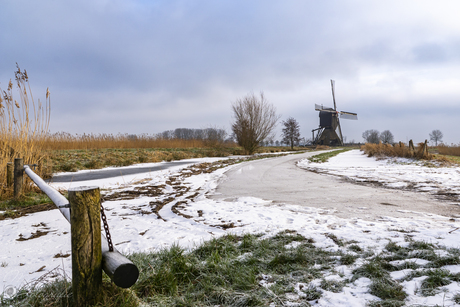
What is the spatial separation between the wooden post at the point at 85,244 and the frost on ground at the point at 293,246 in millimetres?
787

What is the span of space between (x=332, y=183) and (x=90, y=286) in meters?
7.62

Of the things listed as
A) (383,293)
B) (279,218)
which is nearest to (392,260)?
(383,293)

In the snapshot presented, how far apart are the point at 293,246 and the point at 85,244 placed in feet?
7.57

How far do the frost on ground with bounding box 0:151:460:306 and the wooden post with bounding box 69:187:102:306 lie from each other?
0.79 m

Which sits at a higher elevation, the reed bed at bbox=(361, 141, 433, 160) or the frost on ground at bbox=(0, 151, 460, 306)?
the reed bed at bbox=(361, 141, 433, 160)

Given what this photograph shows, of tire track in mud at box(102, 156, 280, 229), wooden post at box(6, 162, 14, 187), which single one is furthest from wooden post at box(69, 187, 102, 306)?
wooden post at box(6, 162, 14, 187)

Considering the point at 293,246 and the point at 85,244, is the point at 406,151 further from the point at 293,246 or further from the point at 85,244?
the point at 85,244

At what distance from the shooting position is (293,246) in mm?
3160

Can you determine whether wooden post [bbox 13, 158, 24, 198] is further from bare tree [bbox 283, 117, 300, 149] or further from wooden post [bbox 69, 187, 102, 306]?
bare tree [bbox 283, 117, 300, 149]

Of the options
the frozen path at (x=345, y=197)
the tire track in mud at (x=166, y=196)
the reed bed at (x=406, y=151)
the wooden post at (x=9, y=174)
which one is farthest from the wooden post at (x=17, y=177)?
the reed bed at (x=406, y=151)

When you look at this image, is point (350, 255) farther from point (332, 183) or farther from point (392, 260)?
point (332, 183)

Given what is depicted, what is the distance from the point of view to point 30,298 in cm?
201

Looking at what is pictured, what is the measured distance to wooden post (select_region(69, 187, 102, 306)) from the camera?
1750 millimetres

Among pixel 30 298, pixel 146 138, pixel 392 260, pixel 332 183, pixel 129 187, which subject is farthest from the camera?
pixel 146 138
